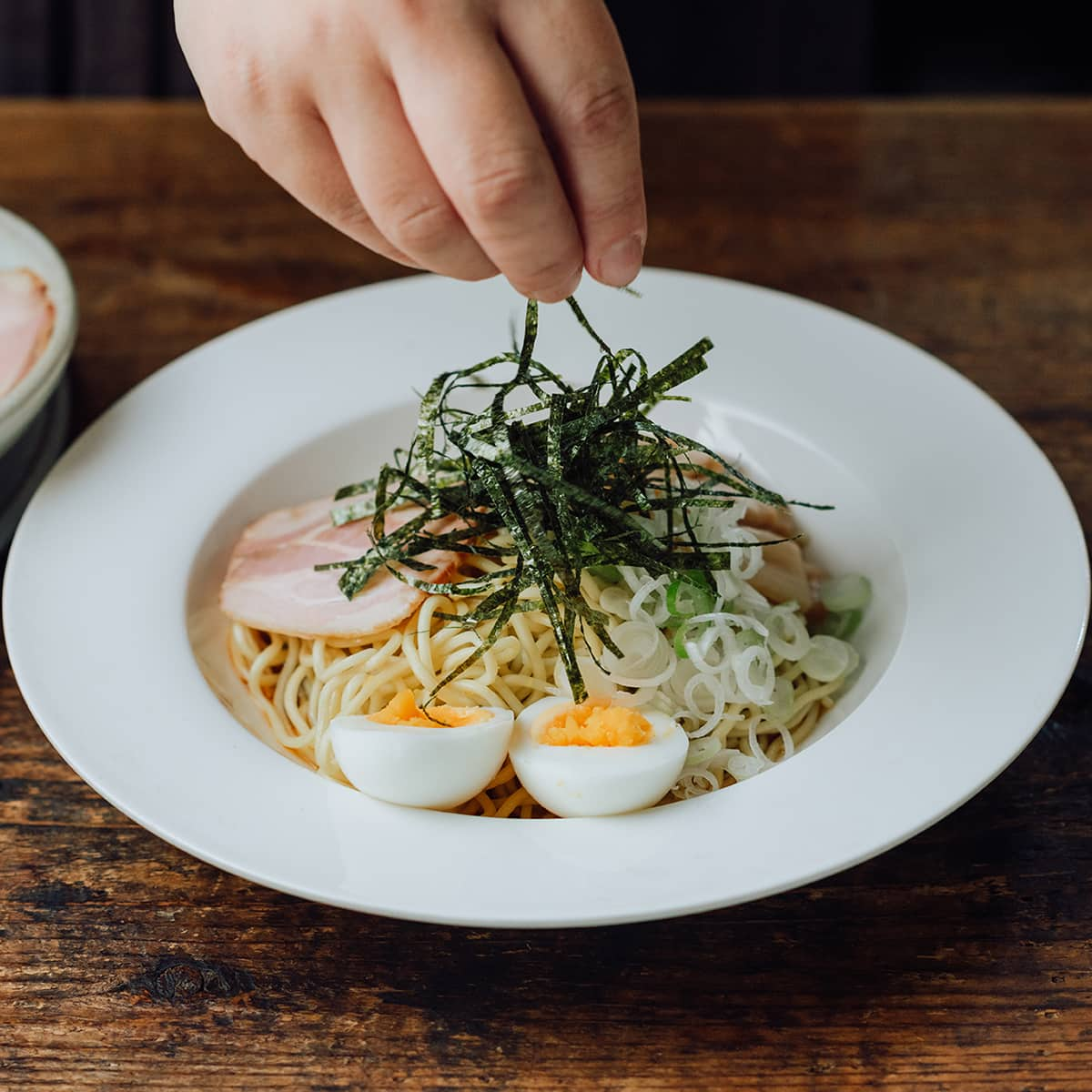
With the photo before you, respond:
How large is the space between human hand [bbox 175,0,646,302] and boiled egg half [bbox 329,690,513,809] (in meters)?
0.66

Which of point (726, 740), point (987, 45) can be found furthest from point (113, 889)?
point (987, 45)

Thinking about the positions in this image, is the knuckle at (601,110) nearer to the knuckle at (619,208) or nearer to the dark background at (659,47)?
the knuckle at (619,208)

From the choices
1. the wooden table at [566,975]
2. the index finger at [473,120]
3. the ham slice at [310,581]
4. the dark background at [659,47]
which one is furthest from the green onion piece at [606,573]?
the dark background at [659,47]

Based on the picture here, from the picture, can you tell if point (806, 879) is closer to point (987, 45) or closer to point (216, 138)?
point (216, 138)

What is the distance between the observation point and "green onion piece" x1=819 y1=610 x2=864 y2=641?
88.7 inches

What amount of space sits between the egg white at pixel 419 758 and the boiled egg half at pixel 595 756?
66mm

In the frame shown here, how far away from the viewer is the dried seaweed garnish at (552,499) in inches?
78.9

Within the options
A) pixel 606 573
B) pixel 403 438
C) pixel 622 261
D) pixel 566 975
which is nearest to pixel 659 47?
pixel 403 438

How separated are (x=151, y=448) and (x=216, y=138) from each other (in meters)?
1.67

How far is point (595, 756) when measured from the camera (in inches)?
69.1

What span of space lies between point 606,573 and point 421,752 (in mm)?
576

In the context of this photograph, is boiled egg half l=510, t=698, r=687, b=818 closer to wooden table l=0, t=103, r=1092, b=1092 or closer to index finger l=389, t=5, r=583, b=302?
wooden table l=0, t=103, r=1092, b=1092

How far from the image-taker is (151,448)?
7.86 ft

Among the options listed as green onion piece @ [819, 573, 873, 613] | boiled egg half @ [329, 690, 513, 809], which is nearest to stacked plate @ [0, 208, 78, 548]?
boiled egg half @ [329, 690, 513, 809]
